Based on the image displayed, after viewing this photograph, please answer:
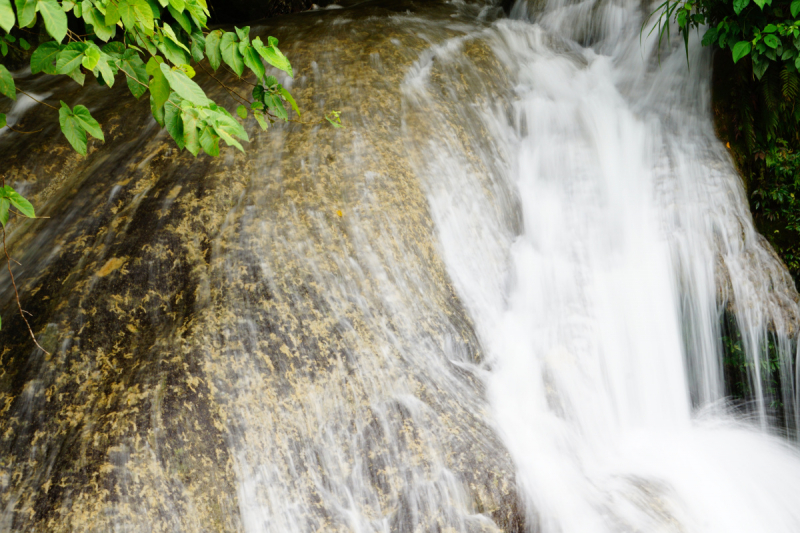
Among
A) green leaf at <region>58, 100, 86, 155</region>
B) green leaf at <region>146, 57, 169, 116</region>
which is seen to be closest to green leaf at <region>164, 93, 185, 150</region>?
green leaf at <region>146, 57, 169, 116</region>

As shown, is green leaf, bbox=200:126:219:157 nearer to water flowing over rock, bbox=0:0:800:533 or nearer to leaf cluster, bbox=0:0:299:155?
leaf cluster, bbox=0:0:299:155

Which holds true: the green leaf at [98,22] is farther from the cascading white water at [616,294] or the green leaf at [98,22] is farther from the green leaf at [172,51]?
the cascading white water at [616,294]

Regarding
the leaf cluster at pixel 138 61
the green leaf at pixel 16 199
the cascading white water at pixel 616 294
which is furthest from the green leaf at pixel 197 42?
the cascading white water at pixel 616 294

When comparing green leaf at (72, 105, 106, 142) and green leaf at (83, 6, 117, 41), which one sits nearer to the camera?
green leaf at (83, 6, 117, 41)

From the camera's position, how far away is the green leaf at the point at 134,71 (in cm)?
183

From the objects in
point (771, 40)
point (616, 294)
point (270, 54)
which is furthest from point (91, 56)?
point (771, 40)

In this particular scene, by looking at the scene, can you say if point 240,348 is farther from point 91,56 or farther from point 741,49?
point 741,49

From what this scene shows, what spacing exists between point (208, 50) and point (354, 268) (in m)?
1.70

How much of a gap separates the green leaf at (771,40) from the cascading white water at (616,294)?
0.92 meters

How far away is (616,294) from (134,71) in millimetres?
3690

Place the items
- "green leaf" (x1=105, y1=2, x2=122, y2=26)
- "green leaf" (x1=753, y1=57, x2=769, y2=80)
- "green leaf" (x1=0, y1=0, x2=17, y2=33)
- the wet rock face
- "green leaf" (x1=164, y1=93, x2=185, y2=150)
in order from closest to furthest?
1. "green leaf" (x1=0, y1=0, x2=17, y2=33)
2. "green leaf" (x1=105, y1=2, x2=122, y2=26)
3. "green leaf" (x1=164, y1=93, x2=185, y2=150)
4. the wet rock face
5. "green leaf" (x1=753, y1=57, x2=769, y2=80)

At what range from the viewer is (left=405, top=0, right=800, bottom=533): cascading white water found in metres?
3.32

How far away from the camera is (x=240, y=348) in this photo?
2871 mm

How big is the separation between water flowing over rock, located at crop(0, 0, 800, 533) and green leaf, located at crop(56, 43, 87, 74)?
1583 mm
